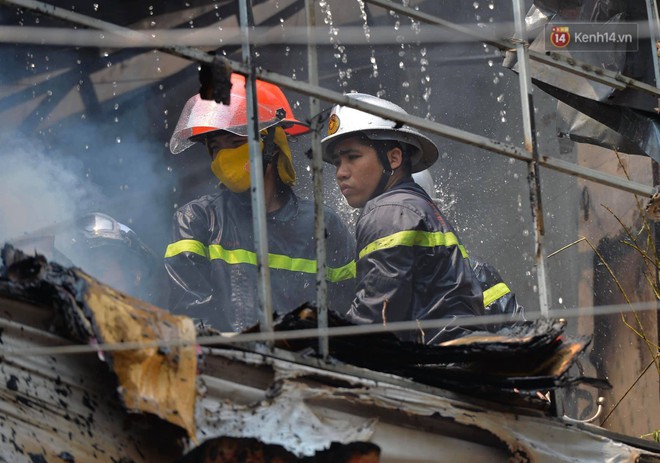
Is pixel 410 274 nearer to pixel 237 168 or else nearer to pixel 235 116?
pixel 237 168

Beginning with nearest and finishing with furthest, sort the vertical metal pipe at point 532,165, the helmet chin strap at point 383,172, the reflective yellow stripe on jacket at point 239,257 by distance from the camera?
1. the vertical metal pipe at point 532,165
2. the reflective yellow stripe on jacket at point 239,257
3. the helmet chin strap at point 383,172

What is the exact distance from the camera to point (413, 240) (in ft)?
18.3

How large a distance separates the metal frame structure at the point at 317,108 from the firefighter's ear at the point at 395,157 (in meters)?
1.60

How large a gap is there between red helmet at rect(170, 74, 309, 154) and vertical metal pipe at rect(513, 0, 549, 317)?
216 cm

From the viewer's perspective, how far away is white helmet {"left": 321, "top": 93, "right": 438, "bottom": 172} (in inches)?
253

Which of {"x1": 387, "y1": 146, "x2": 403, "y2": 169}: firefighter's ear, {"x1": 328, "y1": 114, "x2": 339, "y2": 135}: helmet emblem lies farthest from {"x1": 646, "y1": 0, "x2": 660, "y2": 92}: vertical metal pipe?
{"x1": 328, "y1": 114, "x2": 339, "y2": 135}: helmet emblem

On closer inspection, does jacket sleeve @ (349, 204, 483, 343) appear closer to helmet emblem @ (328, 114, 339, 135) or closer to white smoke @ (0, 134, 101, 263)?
helmet emblem @ (328, 114, 339, 135)

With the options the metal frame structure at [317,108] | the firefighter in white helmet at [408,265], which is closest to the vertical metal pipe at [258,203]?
the metal frame structure at [317,108]

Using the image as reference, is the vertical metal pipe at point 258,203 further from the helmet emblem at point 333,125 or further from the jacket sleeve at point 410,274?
the helmet emblem at point 333,125

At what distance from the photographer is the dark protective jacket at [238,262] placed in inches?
240

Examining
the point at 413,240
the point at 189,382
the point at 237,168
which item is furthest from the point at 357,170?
the point at 189,382

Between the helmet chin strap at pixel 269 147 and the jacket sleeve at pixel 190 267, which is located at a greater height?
the helmet chin strap at pixel 269 147

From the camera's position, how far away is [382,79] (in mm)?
10297

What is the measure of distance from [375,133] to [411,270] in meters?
1.20
